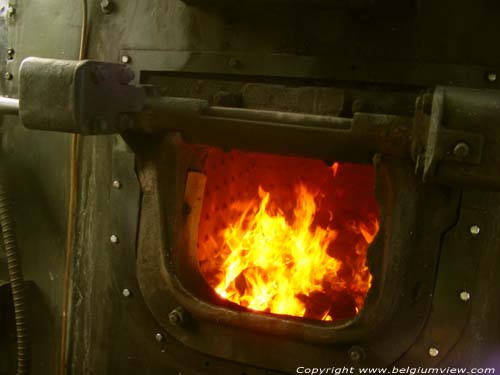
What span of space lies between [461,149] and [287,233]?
0.90 metres

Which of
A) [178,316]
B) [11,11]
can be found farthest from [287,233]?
[11,11]

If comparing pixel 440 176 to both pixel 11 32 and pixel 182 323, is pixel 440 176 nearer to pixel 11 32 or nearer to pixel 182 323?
pixel 182 323

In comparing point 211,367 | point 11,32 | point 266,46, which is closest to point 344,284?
point 211,367

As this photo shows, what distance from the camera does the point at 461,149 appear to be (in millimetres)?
932

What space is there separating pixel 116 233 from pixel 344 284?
0.81m

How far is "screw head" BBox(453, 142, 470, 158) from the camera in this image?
36.7 inches

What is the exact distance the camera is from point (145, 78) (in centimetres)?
144

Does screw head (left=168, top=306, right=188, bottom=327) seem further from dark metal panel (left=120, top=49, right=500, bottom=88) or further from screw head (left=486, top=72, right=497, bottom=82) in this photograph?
screw head (left=486, top=72, right=497, bottom=82)

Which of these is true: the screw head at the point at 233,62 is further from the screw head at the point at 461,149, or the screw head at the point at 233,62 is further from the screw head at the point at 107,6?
the screw head at the point at 461,149

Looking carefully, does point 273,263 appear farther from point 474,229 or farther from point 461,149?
point 461,149

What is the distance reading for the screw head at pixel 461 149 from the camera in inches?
36.7

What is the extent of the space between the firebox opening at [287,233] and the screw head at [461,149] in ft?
2.65

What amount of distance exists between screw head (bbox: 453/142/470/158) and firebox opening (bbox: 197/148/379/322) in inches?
31.8

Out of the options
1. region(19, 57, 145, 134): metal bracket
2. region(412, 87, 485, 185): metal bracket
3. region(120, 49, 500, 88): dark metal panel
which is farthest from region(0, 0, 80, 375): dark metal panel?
region(412, 87, 485, 185): metal bracket
